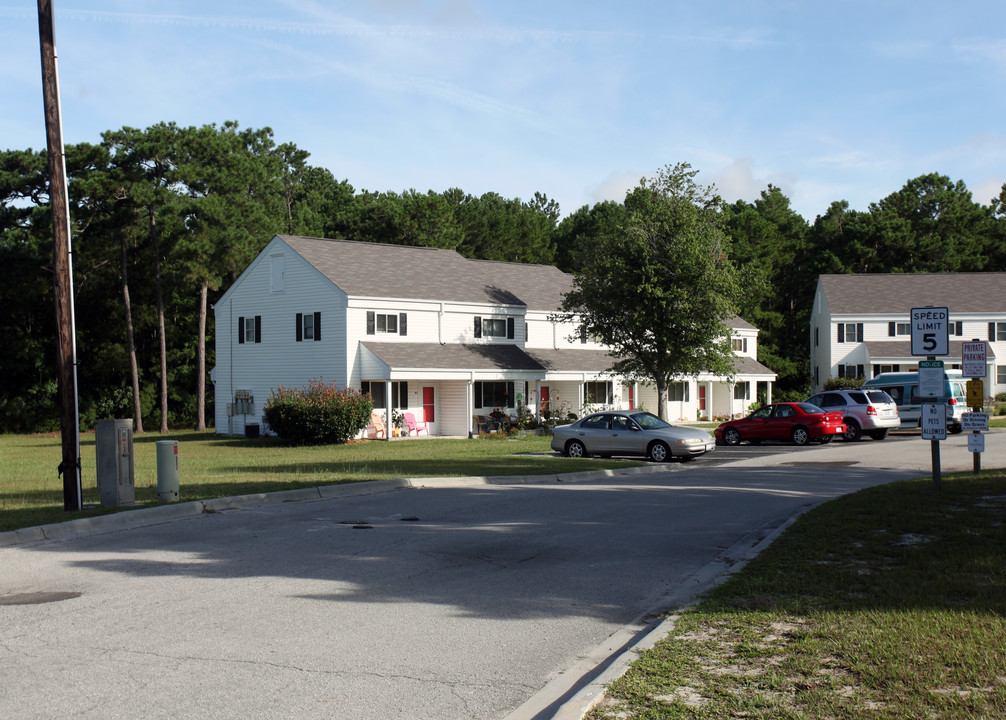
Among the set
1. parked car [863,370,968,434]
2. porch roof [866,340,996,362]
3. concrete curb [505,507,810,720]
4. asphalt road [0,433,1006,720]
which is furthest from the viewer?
porch roof [866,340,996,362]

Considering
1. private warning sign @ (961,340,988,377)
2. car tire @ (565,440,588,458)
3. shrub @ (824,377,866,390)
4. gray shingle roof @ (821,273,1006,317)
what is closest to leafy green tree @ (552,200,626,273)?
gray shingle roof @ (821,273,1006,317)

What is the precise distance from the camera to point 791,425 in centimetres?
3234

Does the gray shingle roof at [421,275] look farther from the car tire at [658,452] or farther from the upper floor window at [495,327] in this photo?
the car tire at [658,452]

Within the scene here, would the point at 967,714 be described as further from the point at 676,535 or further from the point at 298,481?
the point at 298,481

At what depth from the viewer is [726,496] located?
16.9 meters

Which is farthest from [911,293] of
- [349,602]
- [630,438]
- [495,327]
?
[349,602]

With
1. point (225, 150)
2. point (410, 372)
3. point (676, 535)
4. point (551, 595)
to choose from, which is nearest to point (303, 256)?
point (410, 372)

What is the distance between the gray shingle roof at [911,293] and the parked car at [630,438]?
39099 millimetres

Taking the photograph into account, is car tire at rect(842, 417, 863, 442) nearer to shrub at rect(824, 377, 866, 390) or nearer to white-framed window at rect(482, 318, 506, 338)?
white-framed window at rect(482, 318, 506, 338)

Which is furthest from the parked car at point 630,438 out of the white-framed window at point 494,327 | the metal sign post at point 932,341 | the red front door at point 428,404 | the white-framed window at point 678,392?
the white-framed window at point 678,392

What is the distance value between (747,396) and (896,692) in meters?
53.0

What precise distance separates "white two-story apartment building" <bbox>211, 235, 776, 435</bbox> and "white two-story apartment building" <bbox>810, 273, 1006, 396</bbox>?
791 inches

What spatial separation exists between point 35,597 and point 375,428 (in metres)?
29.7

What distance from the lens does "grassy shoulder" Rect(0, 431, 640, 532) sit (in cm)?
1627
